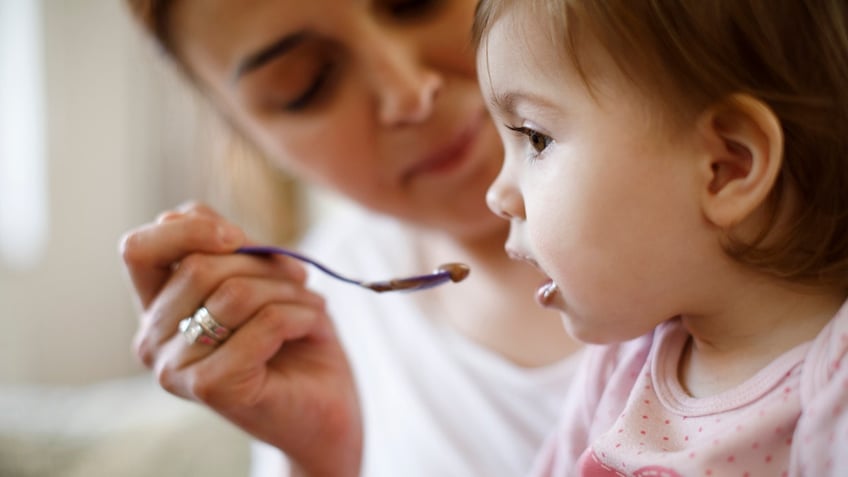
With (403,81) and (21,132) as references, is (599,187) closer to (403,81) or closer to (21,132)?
(403,81)

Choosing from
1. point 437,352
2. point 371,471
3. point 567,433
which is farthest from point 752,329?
point 371,471

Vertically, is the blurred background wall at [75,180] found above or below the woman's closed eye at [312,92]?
below

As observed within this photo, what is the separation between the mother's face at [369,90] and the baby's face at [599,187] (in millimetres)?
381

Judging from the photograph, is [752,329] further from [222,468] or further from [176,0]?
[222,468]

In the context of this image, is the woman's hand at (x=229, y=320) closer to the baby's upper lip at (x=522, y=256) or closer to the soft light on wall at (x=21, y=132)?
the baby's upper lip at (x=522, y=256)

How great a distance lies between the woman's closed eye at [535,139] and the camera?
59cm

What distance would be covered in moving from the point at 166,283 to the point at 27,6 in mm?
2493

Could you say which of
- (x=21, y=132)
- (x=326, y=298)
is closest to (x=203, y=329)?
(x=326, y=298)

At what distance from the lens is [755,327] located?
0.58 m

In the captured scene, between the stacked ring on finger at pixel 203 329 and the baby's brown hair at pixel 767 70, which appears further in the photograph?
the stacked ring on finger at pixel 203 329

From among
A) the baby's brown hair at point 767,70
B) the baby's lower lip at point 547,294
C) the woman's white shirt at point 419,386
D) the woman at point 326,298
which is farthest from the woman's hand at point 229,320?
the baby's brown hair at point 767,70

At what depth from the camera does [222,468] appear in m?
1.67

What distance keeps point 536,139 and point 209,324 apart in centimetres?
39

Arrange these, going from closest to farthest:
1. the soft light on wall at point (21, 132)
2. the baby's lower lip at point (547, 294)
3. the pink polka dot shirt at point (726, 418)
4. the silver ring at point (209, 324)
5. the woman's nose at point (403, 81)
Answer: the pink polka dot shirt at point (726, 418)
the baby's lower lip at point (547, 294)
the silver ring at point (209, 324)
the woman's nose at point (403, 81)
the soft light on wall at point (21, 132)
